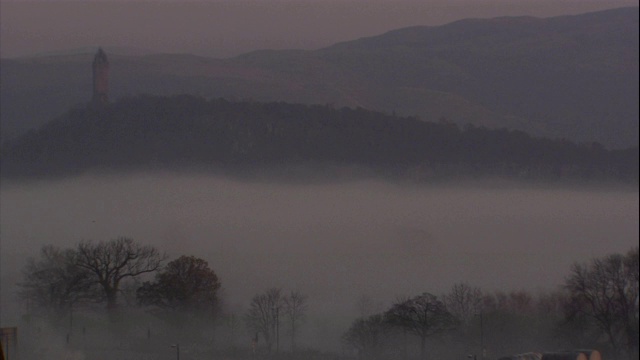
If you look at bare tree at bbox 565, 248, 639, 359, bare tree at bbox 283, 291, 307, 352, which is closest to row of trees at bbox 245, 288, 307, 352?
bare tree at bbox 283, 291, 307, 352

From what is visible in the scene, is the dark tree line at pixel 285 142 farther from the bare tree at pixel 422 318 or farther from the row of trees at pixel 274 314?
the bare tree at pixel 422 318

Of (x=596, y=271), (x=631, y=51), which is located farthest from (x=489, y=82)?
(x=596, y=271)

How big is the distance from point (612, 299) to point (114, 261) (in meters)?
23.9

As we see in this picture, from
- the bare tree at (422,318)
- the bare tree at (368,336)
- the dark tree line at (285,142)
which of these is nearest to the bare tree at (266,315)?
the bare tree at (368,336)

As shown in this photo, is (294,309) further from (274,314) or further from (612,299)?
(612,299)

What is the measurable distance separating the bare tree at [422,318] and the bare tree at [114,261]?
12071 millimetres

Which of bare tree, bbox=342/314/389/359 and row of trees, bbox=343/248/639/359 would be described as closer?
row of trees, bbox=343/248/639/359

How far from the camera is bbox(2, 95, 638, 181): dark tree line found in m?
68.9

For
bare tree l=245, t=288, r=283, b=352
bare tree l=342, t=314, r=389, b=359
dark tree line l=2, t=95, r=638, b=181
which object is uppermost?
dark tree line l=2, t=95, r=638, b=181

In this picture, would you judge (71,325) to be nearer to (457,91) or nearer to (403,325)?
(403,325)

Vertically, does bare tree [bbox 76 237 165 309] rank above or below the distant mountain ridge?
below

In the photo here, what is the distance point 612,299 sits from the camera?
44781 mm

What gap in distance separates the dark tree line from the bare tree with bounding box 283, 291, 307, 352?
13.4 m

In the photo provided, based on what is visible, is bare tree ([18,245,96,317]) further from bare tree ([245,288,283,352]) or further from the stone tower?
the stone tower
